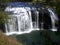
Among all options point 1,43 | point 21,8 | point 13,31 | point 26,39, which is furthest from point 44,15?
point 1,43

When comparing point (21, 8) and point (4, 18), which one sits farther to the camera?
point (21, 8)

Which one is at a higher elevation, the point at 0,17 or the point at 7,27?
the point at 0,17

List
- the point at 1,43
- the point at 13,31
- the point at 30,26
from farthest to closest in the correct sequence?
1. the point at 30,26
2. the point at 13,31
3. the point at 1,43

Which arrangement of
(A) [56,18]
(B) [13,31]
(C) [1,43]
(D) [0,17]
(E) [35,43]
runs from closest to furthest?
(C) [1,43]
(D) [0,17]
(E) [35,43]
(B) [13,31]
(A) [56,18]

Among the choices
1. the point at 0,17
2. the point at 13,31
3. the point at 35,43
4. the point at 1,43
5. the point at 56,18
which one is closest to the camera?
the point at 1,43

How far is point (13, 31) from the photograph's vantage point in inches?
496

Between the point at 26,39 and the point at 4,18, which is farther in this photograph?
the point at 26,39

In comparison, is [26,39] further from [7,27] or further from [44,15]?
[44,15]

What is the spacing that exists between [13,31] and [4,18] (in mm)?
5783

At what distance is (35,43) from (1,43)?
14.7 ft

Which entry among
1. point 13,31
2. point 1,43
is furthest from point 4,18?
point 13,31

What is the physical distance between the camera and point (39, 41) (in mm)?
10102

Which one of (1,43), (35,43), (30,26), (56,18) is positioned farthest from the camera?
(56,18)

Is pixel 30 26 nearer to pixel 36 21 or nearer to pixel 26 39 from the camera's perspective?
pixel 36 21
